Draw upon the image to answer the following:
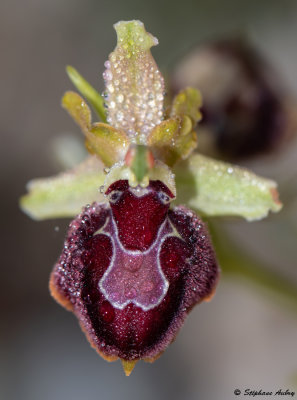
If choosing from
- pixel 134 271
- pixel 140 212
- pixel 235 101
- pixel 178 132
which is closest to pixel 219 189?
pixel 178 132

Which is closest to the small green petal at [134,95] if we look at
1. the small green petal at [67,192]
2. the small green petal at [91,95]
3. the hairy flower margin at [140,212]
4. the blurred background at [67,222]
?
the hairy flower margin at [140,212]

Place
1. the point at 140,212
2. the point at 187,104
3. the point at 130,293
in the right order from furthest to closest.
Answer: the point at 187,104 < the point at 140,212 < the point at 130,293

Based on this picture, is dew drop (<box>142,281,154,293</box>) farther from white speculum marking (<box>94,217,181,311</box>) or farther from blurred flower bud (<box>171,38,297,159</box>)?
blurred flower bud (<box>171,38,297,159</box>)

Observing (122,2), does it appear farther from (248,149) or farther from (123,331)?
(123,331)

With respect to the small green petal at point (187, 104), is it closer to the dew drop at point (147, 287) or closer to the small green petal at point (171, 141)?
the small green petal at point (171, 141)

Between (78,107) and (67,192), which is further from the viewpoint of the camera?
(67,192)

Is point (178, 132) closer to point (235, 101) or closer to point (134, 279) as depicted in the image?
point (134, 279)

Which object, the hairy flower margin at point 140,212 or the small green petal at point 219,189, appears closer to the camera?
the hairy flower margin at point 140,212
